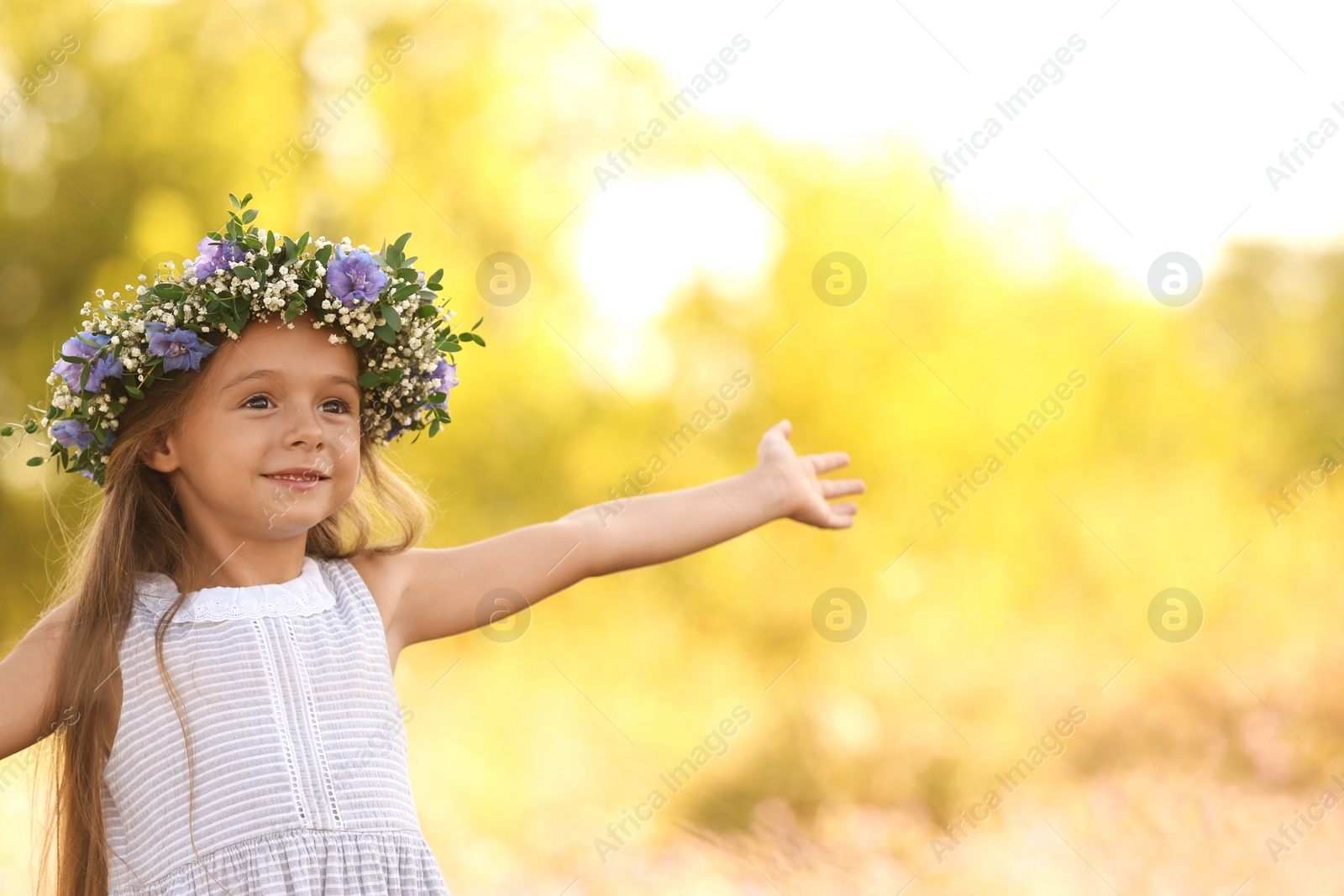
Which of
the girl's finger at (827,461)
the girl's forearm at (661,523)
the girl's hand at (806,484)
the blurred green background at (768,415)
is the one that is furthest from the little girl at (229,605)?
the blurred green background at (768,415)

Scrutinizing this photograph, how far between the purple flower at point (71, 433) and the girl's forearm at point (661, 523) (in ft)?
2.82

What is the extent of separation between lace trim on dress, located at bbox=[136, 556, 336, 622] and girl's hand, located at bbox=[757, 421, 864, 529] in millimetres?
957

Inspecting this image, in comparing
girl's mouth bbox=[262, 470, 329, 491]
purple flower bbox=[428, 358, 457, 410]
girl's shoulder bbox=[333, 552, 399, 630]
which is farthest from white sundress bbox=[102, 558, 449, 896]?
purple flower bbox=[428, 358, 457, 410]

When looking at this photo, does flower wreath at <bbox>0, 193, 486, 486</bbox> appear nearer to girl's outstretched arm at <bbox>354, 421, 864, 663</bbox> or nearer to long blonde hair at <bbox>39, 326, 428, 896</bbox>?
long blonde hair at <bbox>39, 326, 428, 896</bbox>

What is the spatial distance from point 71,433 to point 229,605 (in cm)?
42

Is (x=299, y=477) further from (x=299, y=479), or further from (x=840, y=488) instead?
(x=840, y=488)

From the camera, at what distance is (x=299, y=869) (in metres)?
1.80

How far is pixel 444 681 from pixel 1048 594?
12.0 feet

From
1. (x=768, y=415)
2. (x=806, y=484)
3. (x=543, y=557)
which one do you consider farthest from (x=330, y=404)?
(x=768, y=415)

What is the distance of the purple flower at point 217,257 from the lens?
1947 mm

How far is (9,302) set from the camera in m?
7.31

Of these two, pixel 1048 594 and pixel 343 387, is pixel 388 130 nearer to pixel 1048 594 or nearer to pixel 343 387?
pixel 1048 594

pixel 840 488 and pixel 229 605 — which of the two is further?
pixel 840 488

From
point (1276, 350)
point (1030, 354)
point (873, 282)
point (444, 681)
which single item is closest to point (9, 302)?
point (444, 681)
